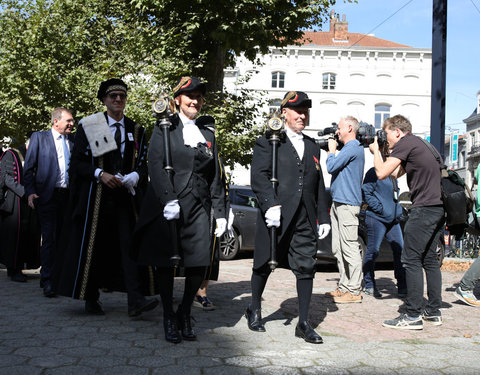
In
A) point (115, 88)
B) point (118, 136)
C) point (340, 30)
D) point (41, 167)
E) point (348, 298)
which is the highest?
point (340, 30)

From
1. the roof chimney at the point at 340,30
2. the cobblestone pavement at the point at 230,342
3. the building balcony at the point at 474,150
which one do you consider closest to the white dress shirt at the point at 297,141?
the cobblestone pavement at the point at 230,342

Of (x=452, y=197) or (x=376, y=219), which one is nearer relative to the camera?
(x=452, y=197)

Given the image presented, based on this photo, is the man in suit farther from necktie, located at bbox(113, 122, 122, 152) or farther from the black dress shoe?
necktie, located at bbox(113, 122, 122, 152)

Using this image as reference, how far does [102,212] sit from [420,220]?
9.54 feet

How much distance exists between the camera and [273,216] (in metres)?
4.46

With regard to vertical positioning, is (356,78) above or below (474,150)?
above

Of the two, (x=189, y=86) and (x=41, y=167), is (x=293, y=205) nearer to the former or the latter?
(x=189, y=86)

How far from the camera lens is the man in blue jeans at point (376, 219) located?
7032 millimetres

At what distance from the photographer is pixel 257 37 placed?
15.6 m

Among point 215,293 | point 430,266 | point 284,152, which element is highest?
point 284,152

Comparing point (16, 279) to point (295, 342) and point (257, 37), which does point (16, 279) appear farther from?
point (257, 37)

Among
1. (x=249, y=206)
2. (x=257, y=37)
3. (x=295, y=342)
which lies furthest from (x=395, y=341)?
(x=257, y=37)

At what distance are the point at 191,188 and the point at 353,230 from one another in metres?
2.83

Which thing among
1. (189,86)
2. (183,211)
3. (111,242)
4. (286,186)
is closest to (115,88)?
(189,86)
